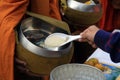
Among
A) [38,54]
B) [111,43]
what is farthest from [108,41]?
[38,54]

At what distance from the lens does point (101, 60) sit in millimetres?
1123

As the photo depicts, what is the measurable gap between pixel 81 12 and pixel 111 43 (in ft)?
1.88

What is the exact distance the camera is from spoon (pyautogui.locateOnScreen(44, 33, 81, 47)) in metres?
0.96

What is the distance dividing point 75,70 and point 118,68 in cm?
24

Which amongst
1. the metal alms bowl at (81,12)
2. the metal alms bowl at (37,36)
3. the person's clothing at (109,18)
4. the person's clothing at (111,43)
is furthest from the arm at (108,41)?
the person's clothing at (109,18)

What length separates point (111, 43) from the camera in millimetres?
801

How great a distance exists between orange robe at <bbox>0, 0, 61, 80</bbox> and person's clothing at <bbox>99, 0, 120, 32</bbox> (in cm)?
79

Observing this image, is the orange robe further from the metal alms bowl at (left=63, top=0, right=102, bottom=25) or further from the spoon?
the metal alms bowl at (left=63, top=0, right=102, bottom=25)

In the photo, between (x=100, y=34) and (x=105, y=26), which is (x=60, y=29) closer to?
(x=100, y=34)

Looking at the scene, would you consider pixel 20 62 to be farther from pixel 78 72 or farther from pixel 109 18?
pixel 109 18

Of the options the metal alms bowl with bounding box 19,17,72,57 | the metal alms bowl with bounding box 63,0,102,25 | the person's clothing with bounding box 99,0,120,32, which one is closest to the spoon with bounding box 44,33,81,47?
the metal alms bowl with bounding box 19,17,72,57

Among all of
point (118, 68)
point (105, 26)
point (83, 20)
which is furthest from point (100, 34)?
point (105, 26)

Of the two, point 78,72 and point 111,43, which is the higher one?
point 111,43

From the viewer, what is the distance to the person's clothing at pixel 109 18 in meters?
1.82
